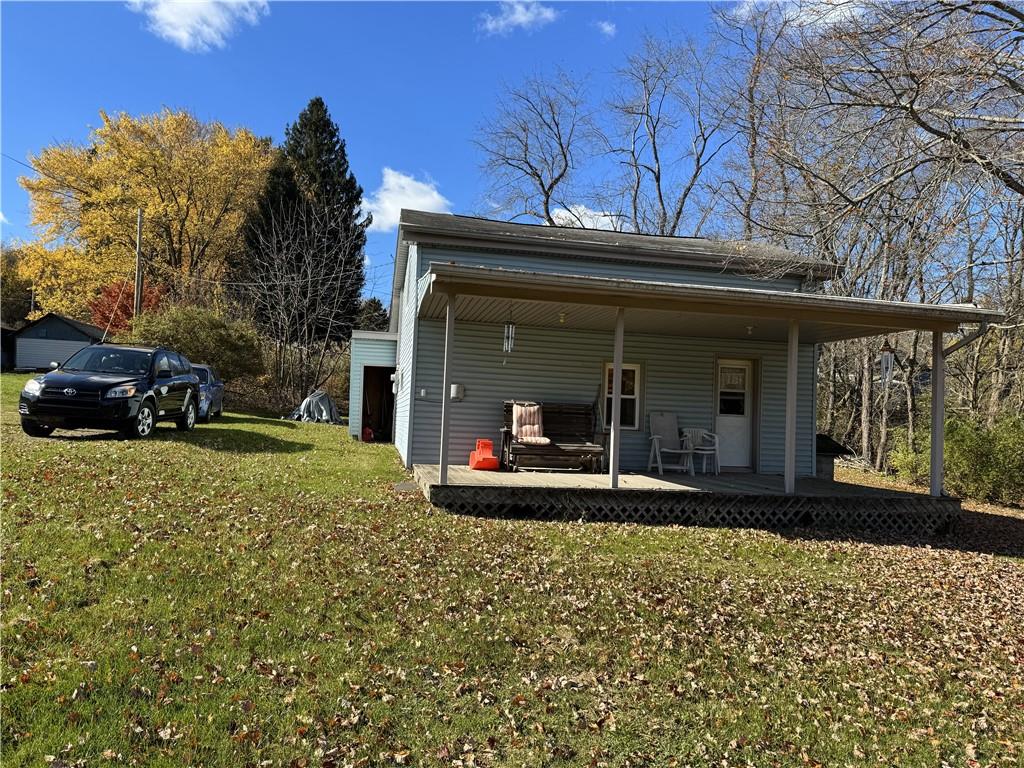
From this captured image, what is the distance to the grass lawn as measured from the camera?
3.19 meters


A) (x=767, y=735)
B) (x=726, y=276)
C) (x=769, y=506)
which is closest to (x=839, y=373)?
(x=726, y=276)

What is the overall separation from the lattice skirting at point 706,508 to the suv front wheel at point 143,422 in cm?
560

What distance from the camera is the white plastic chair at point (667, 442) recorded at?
10.9 metres

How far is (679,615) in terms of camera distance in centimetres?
505

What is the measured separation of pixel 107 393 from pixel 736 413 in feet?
34.4

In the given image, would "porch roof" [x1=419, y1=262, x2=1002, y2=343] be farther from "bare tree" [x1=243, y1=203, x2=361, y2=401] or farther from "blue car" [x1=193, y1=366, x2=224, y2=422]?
"bare tree" [x1=243, y1=203, x2=361, y2=401]

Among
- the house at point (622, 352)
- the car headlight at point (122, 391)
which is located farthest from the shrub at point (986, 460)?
the car headlight at point (122, 391)

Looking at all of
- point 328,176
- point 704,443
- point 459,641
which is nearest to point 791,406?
point 704,443

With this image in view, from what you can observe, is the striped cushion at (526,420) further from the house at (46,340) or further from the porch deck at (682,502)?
the house at (46,340)

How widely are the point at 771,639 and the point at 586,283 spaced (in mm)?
4484

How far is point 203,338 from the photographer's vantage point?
19734mm

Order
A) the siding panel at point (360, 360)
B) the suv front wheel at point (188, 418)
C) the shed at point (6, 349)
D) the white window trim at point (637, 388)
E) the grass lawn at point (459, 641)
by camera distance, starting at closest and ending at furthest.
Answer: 1. the grass lawn at point (459, 641)
2. the white window trim at point (637, 388)
3. the suv front wheel at point (188, 418)
4. the siding panel at point (360, 360)
5. the shed at point (6, 349)

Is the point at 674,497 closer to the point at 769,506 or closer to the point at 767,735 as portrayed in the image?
the point at 769,506

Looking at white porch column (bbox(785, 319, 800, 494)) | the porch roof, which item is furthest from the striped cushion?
white porch column (bbox(785, 319, 800, 494))
